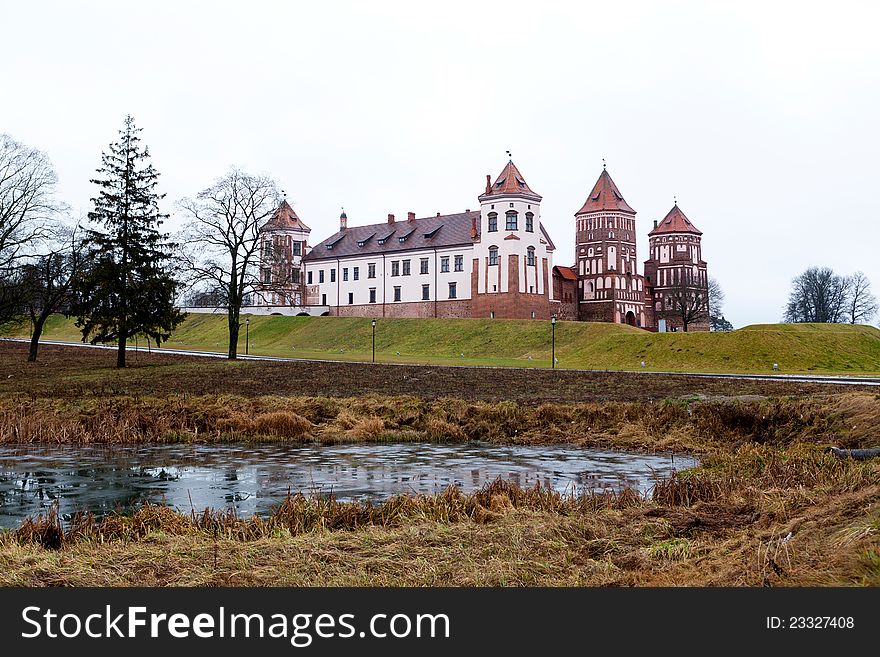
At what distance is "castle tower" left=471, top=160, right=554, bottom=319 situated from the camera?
78.3 meters

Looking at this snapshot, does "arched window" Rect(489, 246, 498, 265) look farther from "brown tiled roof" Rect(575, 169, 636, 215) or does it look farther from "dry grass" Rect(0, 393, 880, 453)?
"dry grass" Rect(0, 393, 880, 453)

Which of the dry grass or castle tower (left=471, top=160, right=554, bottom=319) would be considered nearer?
the dry grass

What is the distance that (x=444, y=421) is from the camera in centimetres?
2150

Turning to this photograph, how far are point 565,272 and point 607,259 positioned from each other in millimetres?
5119

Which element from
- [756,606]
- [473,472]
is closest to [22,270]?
[473,472]

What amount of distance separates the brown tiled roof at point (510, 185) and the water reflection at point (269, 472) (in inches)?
2432

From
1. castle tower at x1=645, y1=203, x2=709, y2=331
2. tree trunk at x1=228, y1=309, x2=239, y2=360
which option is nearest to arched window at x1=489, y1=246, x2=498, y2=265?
castle tower at x1=645, y1=203, x2=709, y2=331

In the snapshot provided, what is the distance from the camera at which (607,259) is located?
96.8 m

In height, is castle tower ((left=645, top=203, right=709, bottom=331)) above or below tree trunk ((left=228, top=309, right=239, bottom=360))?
above

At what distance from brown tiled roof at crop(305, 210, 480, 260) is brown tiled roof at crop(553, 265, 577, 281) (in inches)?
598

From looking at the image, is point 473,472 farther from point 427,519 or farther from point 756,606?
point 756,606

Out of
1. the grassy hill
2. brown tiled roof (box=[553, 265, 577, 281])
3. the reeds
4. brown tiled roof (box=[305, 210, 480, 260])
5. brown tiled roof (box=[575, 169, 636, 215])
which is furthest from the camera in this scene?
brown tiled roof (box=[575, 169, 636, 215])

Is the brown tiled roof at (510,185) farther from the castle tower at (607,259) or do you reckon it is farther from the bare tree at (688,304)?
the bare tree at (688,304)

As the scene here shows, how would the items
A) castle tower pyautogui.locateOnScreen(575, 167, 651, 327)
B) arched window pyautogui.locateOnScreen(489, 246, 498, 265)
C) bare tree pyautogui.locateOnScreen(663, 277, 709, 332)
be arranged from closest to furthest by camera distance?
arched window pyautogui.locateOnScreen(489, 246, 498, 265) < bare tree pyautogui.locateOnScreen(663, 277, 709, 332) < castle tower pyautogui.locateOnScreen(575, 167, 651, 327)
